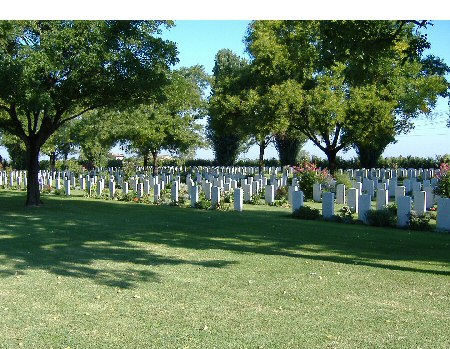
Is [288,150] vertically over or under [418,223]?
over

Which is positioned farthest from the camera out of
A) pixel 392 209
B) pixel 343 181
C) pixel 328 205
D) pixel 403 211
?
pixel 343 181

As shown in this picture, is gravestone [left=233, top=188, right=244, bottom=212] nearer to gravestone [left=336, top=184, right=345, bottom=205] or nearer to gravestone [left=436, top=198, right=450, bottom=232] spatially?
gravestone [left=336, top=184, right=345, bottom=205]

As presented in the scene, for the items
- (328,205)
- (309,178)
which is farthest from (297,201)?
(309,178)

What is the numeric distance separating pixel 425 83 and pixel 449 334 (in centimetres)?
2983

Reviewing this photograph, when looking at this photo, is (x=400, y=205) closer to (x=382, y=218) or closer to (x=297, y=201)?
(x=382, y=218)

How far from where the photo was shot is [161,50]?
17.0 metres

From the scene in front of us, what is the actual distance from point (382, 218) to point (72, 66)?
9.56m

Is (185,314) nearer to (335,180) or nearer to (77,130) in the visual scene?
(335,180)

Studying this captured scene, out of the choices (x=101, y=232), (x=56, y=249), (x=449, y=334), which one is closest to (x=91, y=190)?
(x=101, y=232)

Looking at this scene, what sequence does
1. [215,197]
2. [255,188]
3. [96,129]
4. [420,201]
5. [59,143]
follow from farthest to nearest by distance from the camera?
1. [59,143]
2. [96,129]
3. [255,188]
4. [215,197]
5. [420,201]

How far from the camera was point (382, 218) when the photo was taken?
12734 millimetres

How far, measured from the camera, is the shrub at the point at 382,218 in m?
12.6

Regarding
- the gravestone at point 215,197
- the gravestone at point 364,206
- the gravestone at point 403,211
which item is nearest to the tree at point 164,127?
the gravestone at point 215,197

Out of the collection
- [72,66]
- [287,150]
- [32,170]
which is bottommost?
[32,170]
